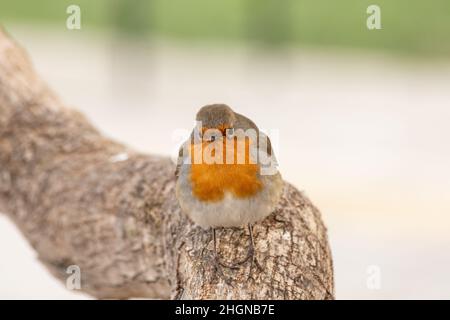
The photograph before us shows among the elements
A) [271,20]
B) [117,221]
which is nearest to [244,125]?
[117,221]

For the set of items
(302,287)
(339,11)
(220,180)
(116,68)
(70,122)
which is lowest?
(302,287)

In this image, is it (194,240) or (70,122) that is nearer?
(194,240)

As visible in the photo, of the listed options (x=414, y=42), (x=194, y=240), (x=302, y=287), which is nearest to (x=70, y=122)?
(x=194, y=240)

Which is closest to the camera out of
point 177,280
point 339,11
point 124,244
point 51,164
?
point 177,280

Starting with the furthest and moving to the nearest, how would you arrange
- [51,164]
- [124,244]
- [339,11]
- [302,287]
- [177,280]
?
[339,11]
[51,164]
[124,244]
[177,280]
[302,287]

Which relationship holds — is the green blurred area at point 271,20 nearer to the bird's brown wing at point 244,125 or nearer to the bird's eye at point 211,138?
the bird's brown wing at point 244,125

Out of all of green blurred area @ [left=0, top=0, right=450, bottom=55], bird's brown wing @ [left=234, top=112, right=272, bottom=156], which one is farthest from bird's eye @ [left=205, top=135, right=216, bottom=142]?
green blurred area @ [left=0, top=0, right=450, bottom=55]

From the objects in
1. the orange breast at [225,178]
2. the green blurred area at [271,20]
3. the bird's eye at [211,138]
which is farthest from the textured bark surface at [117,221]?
the green blurred area at [271,20]

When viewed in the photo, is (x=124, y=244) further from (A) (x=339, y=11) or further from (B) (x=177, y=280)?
(A) (x=339, y=11)
